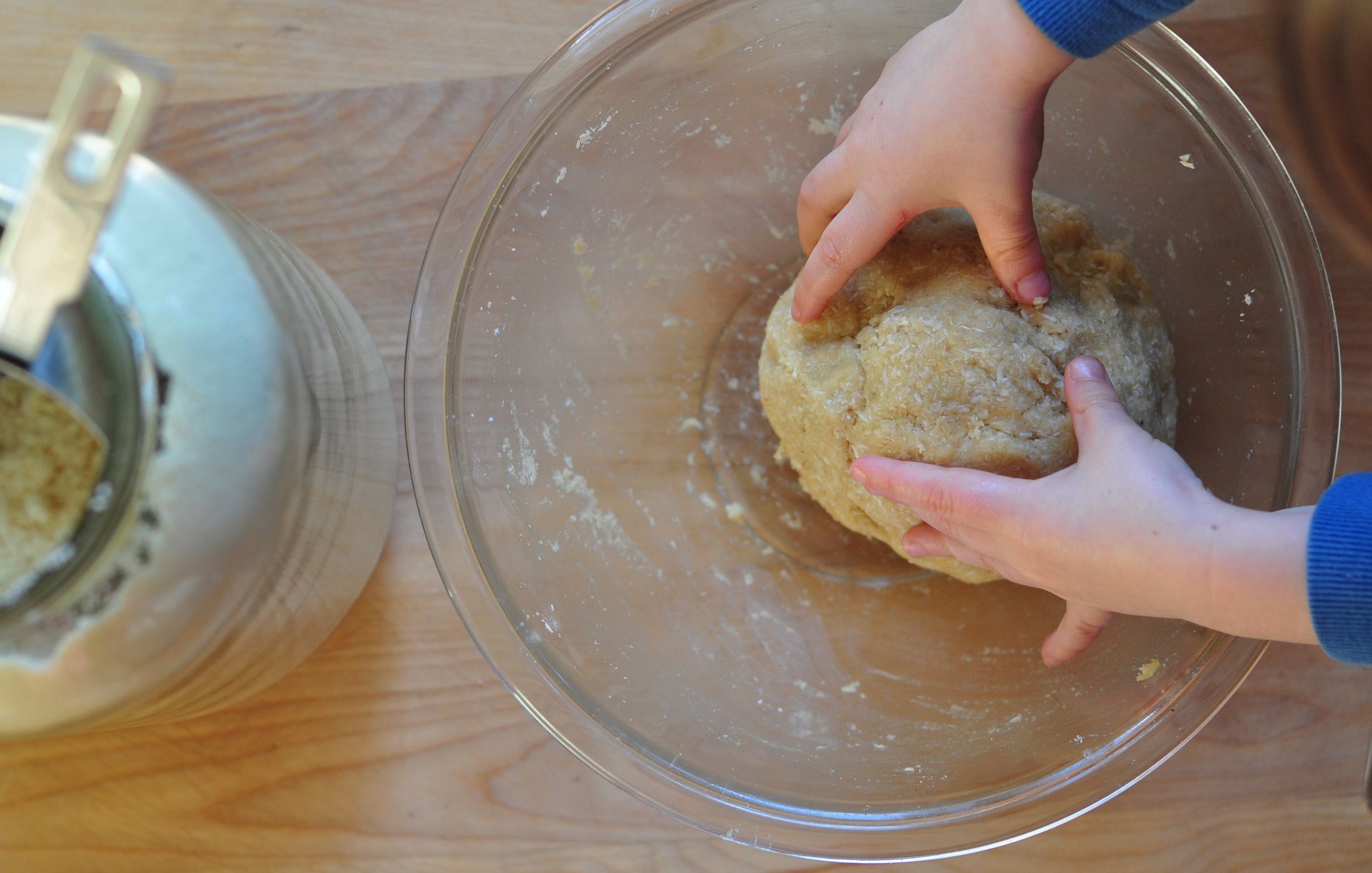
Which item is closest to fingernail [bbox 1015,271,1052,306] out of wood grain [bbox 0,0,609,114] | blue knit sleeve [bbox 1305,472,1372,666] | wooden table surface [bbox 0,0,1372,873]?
blue knit sleeve [bbox 1305,472,1372,666]

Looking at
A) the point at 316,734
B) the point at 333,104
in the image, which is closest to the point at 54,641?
the point at 316,734

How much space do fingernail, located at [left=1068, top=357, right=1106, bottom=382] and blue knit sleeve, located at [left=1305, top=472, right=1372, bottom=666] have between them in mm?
232

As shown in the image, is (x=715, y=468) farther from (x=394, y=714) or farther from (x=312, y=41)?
(x=312, y=41)

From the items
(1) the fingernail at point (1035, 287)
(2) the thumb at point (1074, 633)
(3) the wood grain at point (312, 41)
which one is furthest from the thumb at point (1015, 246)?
(3) the wood grain at point (312, 41)

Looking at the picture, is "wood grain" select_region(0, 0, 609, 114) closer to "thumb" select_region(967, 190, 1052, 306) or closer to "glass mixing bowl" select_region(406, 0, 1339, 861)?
"glass mixing bowl" select_region(406, 0, 1339, 861)

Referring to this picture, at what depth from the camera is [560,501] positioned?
109 cm

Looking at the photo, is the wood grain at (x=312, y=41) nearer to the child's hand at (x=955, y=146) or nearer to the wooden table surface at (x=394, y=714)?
the wooden table surface at (x=394, y=714)

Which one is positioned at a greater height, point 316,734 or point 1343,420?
point 1343,420

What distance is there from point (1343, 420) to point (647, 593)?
930 millimetres

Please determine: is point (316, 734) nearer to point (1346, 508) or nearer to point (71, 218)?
point (71, 218)

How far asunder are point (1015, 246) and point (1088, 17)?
0.22 m

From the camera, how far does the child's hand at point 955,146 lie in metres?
0.87

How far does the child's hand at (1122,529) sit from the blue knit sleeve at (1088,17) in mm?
319

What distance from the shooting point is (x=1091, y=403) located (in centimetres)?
89
